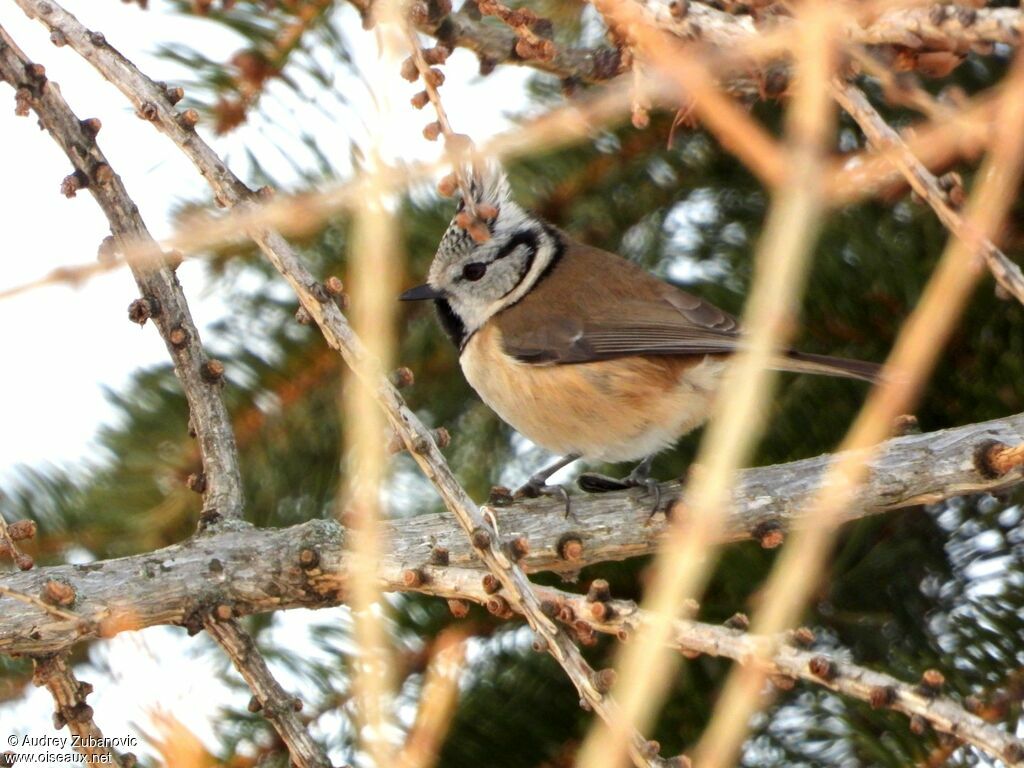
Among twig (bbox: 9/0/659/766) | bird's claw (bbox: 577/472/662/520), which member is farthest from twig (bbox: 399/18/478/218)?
bird's claw (bbox: 577/472/662/520)

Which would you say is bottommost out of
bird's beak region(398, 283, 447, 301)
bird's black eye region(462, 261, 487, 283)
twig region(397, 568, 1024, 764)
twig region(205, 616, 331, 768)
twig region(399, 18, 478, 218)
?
bird's black eye region(462, 261, 487, 283)

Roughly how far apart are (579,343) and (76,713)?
1844 mm

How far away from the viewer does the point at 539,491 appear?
2.81 m

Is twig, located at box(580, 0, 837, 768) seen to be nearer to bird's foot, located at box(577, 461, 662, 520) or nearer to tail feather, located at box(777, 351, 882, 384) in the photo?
tail feather, located at box(777, 351, 882, 384)

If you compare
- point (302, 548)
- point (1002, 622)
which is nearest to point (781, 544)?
point (1002, 622)

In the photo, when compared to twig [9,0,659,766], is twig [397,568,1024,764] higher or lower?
lower

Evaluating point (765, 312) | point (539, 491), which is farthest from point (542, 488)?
point (765, 312)

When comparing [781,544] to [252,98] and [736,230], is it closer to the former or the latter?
[736,230]

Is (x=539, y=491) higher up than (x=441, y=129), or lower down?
lower down

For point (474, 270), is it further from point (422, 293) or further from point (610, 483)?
point (610, 483)

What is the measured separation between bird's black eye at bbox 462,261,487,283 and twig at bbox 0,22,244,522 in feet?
4.39

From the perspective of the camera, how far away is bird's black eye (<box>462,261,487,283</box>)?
354cm

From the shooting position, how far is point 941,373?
8.52 ft

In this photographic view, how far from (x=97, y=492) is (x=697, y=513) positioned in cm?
196
